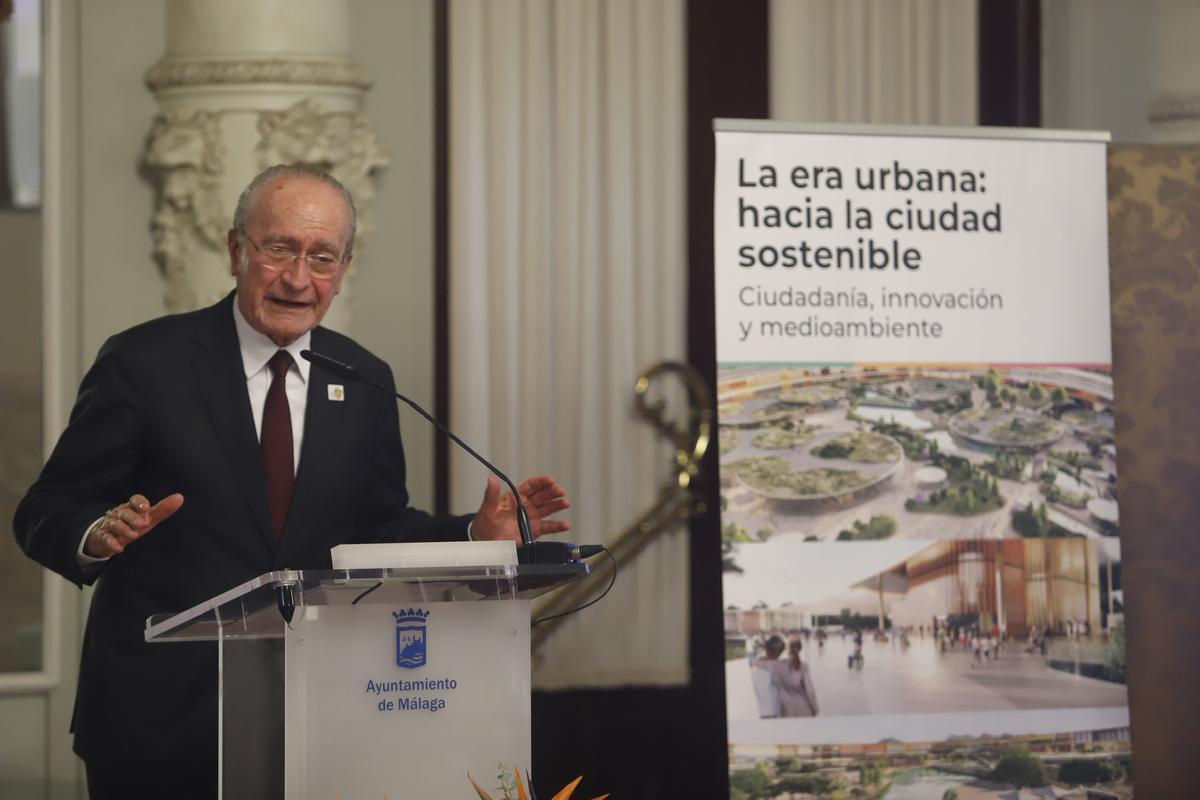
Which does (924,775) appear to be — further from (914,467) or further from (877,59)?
(877,59)

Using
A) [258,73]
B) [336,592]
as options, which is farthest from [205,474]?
[258,73]

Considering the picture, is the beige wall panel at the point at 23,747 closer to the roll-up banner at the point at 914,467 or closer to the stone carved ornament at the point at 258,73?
the stone carved ornament at the point at 258,73

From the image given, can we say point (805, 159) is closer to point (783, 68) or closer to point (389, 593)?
point (783, 68)

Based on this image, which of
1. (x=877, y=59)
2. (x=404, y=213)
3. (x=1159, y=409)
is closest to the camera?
(x=1159, y=409)

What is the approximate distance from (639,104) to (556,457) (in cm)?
134

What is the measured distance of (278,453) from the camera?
2.74m

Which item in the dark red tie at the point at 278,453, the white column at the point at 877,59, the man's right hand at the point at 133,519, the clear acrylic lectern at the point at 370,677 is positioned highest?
the white column at the point at 877,59

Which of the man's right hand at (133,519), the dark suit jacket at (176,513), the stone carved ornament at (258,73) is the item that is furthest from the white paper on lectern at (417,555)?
the stone carved ornament at (258,73)

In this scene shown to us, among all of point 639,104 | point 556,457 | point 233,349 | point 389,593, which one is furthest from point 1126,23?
point 389,593

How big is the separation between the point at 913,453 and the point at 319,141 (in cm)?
224

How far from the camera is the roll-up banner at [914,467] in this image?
12.3 ft

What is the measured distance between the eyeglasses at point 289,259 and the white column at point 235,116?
6.58 feet

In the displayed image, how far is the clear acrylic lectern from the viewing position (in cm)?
199

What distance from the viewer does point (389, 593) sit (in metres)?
2.06
